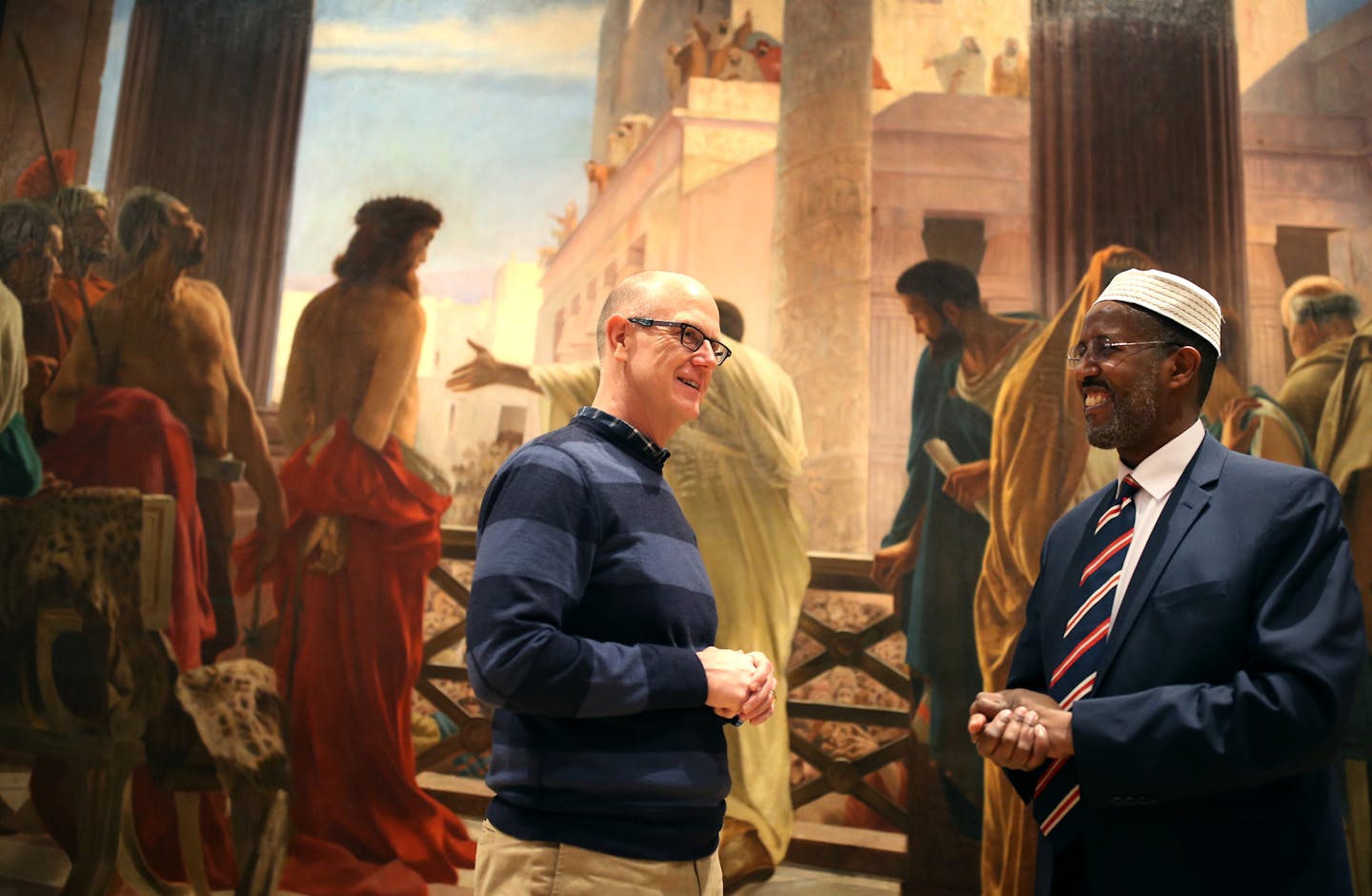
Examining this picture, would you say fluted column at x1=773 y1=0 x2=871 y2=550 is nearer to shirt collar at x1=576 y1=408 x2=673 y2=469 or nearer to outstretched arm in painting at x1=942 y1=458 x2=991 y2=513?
outstretched arm in painting at x1=942 y1=458 x2=991 y2=513

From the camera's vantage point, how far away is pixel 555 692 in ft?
5.61

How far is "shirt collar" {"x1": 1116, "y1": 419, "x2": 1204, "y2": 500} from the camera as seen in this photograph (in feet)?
6.04

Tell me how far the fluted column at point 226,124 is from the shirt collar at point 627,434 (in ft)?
14.3

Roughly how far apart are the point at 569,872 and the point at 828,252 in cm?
407

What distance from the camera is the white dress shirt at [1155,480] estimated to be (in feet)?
5.95

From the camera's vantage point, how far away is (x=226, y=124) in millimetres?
6121

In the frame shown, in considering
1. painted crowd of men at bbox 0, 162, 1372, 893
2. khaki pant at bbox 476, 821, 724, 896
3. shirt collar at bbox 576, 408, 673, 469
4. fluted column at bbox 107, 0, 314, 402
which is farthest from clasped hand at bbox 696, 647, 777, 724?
fluted column at bbox 107, 0, 314, 402

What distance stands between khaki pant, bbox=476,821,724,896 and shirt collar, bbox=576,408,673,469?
2.43 feet

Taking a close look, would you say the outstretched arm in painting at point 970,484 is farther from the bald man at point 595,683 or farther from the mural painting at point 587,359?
the bald man at point 595,683

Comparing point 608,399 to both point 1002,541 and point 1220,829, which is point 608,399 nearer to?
point 1220,829

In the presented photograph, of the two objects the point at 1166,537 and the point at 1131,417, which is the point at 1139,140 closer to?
the point at 1131,417

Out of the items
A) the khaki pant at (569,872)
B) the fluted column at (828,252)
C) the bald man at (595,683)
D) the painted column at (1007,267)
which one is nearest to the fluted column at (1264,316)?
the painted column at (1007,267)

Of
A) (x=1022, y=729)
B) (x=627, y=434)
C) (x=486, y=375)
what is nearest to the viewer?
(x=1022, y=729)

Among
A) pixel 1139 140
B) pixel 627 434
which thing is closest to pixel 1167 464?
pixel 627 434
